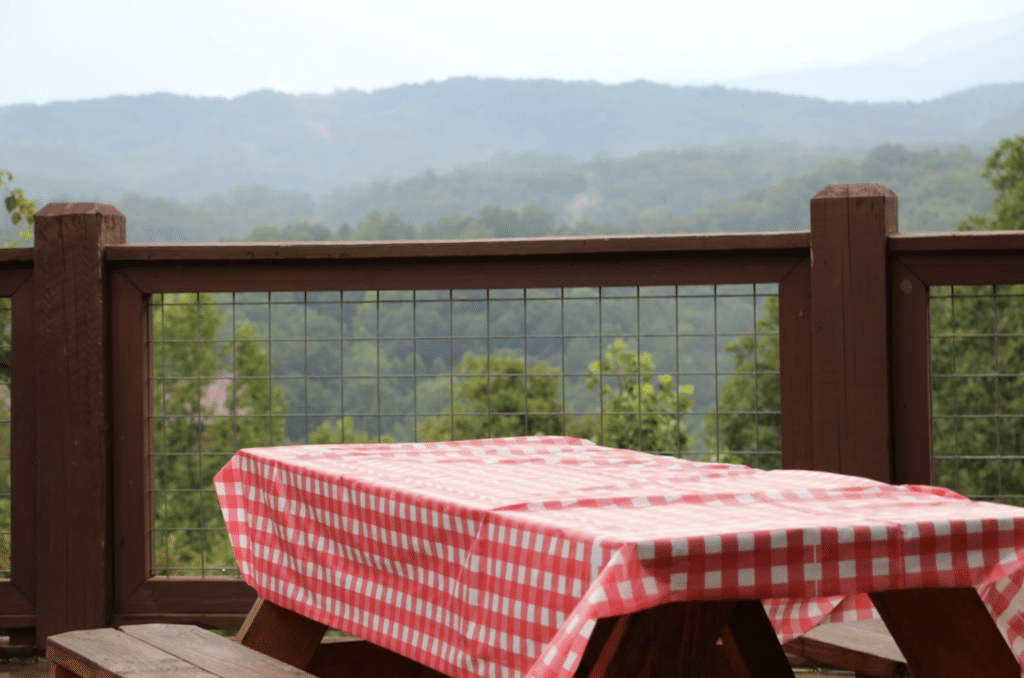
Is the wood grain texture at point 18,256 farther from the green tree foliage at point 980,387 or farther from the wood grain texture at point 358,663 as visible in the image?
the green tree foliage at point 980,387

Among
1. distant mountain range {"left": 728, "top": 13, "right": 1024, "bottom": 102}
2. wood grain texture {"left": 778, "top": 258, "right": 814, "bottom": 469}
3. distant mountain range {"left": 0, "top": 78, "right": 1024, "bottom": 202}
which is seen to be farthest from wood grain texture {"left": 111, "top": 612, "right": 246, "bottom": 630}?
distant mountain range {"left": 728, "top": 13, "right": 1024, "bottom": 102}

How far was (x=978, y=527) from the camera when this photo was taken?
1.23m

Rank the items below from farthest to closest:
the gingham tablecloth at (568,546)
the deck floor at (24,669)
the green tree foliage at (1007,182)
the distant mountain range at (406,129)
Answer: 1. the distant mountain range at (406,129)
2. the green tree foliage at (1007,182)
3. the deck floor at (24,669)
4. the gingham tablecloth at (568,546)

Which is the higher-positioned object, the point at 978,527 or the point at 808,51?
the point at 808,51

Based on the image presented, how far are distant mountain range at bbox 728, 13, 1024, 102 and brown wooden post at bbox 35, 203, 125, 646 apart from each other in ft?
196

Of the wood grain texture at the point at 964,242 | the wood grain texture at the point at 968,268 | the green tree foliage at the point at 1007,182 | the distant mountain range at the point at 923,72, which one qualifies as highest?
the distant mountain range at the point at 923,72

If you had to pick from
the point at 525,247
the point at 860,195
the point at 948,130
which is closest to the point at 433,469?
the point at 525,247

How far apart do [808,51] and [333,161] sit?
3328cm

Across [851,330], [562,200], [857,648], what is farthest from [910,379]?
[562,200]

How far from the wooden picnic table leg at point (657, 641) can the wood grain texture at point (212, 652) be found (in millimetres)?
671

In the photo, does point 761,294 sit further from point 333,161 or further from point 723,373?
point 333,161

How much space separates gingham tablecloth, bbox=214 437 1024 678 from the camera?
1.10 m

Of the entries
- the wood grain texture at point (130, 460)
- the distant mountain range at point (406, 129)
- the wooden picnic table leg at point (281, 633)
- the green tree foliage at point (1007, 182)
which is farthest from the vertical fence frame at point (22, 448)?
the distant mountain range at point (406, 129)

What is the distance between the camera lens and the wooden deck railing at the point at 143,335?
9.61ft
